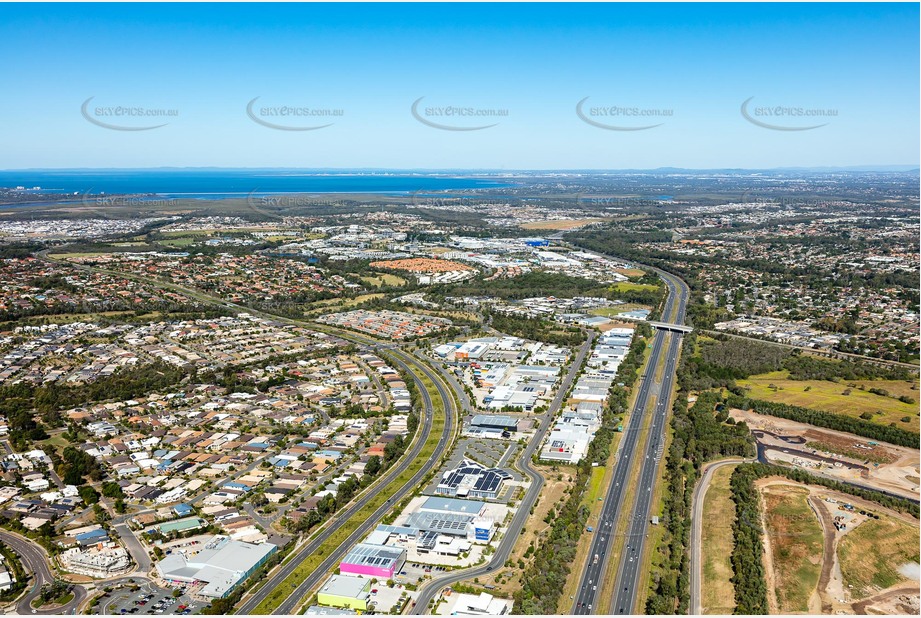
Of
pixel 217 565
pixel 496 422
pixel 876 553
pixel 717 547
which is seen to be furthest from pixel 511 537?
pixel 876 553

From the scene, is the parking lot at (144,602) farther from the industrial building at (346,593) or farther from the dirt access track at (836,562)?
the dirt access track at (836,562)

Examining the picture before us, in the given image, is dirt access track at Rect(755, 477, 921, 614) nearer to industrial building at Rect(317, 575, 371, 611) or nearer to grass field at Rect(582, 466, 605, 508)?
grass field at Rect(582, 466, 605, 508)

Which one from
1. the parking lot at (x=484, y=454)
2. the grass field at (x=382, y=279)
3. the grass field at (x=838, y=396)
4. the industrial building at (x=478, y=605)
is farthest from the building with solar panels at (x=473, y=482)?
the grass field at (x=382, y=279)

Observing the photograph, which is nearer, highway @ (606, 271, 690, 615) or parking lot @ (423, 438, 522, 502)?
highway @ (606, 271, 690, 615)

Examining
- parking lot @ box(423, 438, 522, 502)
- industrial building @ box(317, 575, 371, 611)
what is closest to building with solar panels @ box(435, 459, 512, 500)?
parking lot @ box(423, 438, 522, 502)

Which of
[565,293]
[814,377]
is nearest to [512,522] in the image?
[814,377]

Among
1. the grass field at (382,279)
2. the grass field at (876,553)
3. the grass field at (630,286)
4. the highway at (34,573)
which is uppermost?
the grass field at (382,279)

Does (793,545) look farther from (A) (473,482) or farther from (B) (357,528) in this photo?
(B) (357,528)
